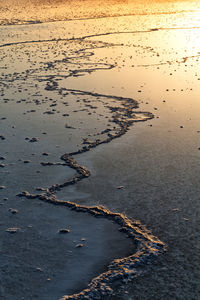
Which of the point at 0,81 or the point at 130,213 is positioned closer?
the point at 130,213

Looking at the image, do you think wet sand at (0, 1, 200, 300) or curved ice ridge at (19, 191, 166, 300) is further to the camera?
wet sand at (0, 1, 200, 300)

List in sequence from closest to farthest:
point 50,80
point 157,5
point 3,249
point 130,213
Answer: point 3,249 → point 130,213 → point 50,80 → point 157,5

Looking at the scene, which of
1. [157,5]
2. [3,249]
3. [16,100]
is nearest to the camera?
[3,249]

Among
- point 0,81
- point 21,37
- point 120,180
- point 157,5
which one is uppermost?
point 157,5

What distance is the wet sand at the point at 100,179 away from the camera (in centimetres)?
425

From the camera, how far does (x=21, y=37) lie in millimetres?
19234

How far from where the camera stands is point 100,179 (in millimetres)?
6211

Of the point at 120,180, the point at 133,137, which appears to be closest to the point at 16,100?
the point at 133,137

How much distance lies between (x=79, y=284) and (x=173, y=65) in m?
Answer: 9.99

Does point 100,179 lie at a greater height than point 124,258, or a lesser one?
greater

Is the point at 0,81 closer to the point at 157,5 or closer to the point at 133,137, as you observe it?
the point at 133,137

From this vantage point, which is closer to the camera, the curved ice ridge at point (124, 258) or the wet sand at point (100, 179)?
the curved ice ridge at point (124, 258)

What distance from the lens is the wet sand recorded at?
13.9 feet

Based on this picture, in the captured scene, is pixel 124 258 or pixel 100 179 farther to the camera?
pixel 100 179
